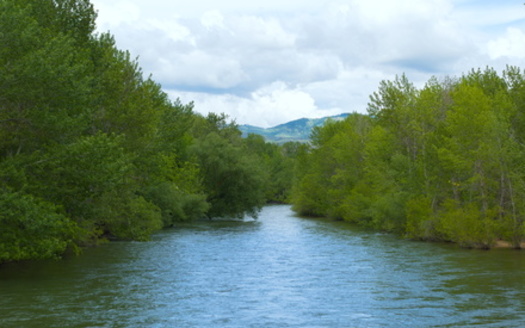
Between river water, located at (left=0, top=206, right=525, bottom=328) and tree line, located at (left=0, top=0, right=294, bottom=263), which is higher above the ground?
tree line, located at (left=0, top=0, right=294, bottom=263)

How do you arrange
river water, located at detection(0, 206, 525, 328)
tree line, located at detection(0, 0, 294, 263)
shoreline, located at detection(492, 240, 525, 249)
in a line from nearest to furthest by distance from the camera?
river water, located at detection(0, 206, 525, 328) → tree line, located at detection(0, 0, 294, 263) → shoreline, located at detection(492, 240, 525, 249)

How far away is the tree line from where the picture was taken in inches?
1074

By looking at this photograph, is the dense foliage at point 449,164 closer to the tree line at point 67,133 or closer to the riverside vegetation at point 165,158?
the riverside vegetation at point 165,158

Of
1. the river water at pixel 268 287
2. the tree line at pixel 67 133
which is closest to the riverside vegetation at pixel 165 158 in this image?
the tree line at pixel 67 133

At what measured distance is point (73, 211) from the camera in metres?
32.6

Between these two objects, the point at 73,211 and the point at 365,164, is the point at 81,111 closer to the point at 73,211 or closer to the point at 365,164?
the point at 73,211

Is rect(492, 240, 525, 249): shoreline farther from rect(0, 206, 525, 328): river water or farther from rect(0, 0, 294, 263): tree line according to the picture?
rect(0, 0, 294, 263): tree line

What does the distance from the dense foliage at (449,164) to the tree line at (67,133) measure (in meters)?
22.5

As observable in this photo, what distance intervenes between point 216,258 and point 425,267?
43.1 feet

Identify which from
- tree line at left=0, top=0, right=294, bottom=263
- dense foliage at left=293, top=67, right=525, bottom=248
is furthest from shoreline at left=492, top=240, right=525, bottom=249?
tree line at left=0, top=0, right=294, bottom=263

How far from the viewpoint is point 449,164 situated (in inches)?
2023

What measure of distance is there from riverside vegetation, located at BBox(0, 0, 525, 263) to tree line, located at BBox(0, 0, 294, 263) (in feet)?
0.30

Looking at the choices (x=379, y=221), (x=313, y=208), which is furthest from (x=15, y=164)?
(x=313, y=208)

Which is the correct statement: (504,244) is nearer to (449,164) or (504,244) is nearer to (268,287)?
(449,164)
